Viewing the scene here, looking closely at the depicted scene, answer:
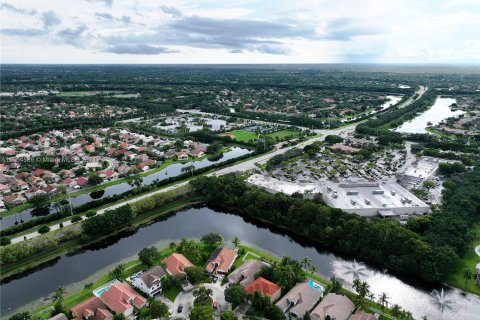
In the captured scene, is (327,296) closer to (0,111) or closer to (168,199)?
(168,199)

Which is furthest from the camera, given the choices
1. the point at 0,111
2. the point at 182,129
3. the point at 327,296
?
the point at 0,111

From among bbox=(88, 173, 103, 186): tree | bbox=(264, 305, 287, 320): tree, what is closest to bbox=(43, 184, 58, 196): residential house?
bbox=(88, 173, 103, 186): tree

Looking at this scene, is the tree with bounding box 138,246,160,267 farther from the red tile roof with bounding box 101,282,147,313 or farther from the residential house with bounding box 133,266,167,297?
the red tile roof with bounding box 101,282,147,313

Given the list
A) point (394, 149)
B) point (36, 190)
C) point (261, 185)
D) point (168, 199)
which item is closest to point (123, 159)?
point (36, 190)

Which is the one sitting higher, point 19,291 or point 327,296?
point 327,296

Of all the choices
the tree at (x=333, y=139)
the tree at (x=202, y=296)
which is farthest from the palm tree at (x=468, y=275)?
the tree at (x=333, y=139)

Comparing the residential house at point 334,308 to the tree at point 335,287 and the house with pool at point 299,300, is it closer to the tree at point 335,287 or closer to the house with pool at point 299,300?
the house with pool at point 299,300

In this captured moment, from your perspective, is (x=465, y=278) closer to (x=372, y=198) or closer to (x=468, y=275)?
(x=468, y=275)
